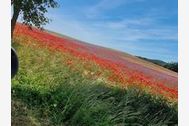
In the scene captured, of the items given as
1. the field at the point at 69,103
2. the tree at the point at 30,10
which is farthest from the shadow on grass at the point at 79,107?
the tree at the point at 30,10

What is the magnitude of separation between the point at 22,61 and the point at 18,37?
3.25 meters

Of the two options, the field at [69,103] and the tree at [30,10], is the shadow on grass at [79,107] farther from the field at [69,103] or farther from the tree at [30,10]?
the tree at [30,10]

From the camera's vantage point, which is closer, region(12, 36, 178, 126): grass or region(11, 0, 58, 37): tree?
region(12, 36, 178, 126): grass

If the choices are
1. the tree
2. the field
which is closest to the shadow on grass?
the field

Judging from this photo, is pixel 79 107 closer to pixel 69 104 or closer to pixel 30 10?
pixel 69 104

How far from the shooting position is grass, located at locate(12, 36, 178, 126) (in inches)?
251

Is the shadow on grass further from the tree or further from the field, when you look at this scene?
the tree

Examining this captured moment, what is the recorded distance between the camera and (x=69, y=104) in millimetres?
6492

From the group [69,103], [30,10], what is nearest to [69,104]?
[69,103]

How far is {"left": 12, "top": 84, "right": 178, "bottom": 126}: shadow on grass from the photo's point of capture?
6.40m

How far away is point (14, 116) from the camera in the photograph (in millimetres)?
6039

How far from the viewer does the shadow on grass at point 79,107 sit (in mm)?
6402
